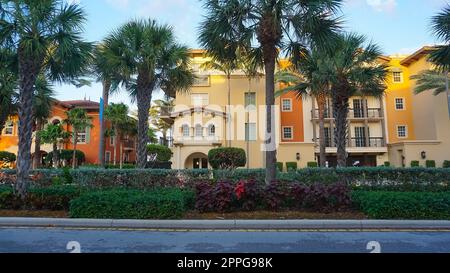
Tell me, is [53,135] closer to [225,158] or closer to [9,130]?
[9,130]

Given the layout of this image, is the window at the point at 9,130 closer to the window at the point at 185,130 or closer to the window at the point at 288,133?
the window at the point at 185,130

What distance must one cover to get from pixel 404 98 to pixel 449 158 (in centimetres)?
Answer: 844

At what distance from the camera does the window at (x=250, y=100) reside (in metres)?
32.2

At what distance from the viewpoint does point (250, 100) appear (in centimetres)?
3262

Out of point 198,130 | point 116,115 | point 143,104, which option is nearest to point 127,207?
point 143,104

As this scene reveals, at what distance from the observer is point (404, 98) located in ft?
118

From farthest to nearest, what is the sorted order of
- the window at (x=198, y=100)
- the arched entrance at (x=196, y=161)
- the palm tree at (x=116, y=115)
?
the palm tree at (x=116, y=115) < the window at (x=198, y=100) < the arched entrance at (x=196, y=161)

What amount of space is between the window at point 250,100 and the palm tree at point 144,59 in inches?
674

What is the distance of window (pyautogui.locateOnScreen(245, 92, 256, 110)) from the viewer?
32.2m

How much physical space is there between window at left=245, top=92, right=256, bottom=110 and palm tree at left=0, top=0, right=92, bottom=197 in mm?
22233

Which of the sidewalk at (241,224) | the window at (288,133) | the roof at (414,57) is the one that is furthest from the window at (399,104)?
the sidewalk at (241,224)

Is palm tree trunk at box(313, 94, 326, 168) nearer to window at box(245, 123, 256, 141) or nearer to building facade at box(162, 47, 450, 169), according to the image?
building facade at box(162, 47, 450, 169)

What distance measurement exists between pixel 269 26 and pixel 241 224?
255 inches

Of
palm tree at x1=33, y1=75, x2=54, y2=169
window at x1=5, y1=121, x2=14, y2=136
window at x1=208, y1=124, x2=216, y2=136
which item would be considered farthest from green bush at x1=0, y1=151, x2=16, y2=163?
window at x1=208, y1=124, x2=216, y2=136
